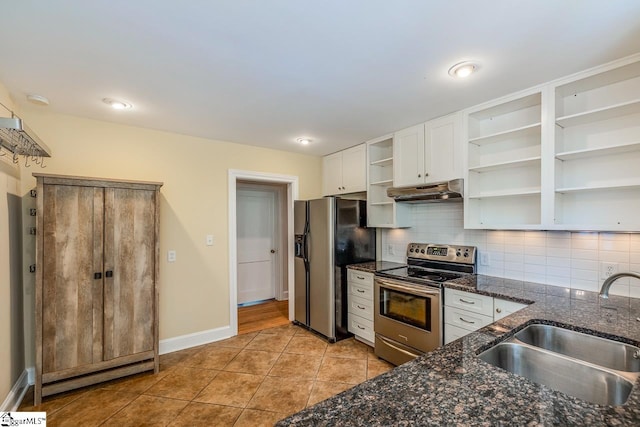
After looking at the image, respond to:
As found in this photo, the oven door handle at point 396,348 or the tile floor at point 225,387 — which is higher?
the oven door handle at point 396,348

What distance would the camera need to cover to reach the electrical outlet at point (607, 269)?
2.05 metres

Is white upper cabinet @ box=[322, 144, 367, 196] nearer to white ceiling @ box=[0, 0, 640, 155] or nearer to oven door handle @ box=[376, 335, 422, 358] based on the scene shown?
white ceiling @ box=[0, 0, 640, 155]

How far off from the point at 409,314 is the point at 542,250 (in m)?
1.22

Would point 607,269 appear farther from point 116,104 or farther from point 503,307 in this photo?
point 116,104

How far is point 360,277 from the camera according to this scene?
3.34 m

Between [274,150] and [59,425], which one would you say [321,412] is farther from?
[274,150]

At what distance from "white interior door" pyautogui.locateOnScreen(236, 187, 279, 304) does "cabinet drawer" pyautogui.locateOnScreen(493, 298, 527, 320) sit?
395 centimetres

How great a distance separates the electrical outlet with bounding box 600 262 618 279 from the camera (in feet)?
6.71

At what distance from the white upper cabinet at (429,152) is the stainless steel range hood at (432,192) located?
0.39 feet

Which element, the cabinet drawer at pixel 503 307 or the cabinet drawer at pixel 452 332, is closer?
the cabinet drawer at pixel 503 307

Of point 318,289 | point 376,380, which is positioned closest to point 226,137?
point 318,289

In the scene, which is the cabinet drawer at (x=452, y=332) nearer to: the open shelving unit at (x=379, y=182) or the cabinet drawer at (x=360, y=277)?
the cabinet drawer at (x=360, y=277)

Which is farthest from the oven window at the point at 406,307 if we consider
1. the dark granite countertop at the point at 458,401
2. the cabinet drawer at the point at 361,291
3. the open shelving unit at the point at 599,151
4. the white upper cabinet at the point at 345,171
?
the white upper cabinet at the point at 345,171

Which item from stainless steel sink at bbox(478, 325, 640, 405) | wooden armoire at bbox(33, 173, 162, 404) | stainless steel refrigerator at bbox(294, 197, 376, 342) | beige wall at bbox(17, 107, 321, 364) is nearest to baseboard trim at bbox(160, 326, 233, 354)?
beige wall at bbox(17, 107, 321, 364)
